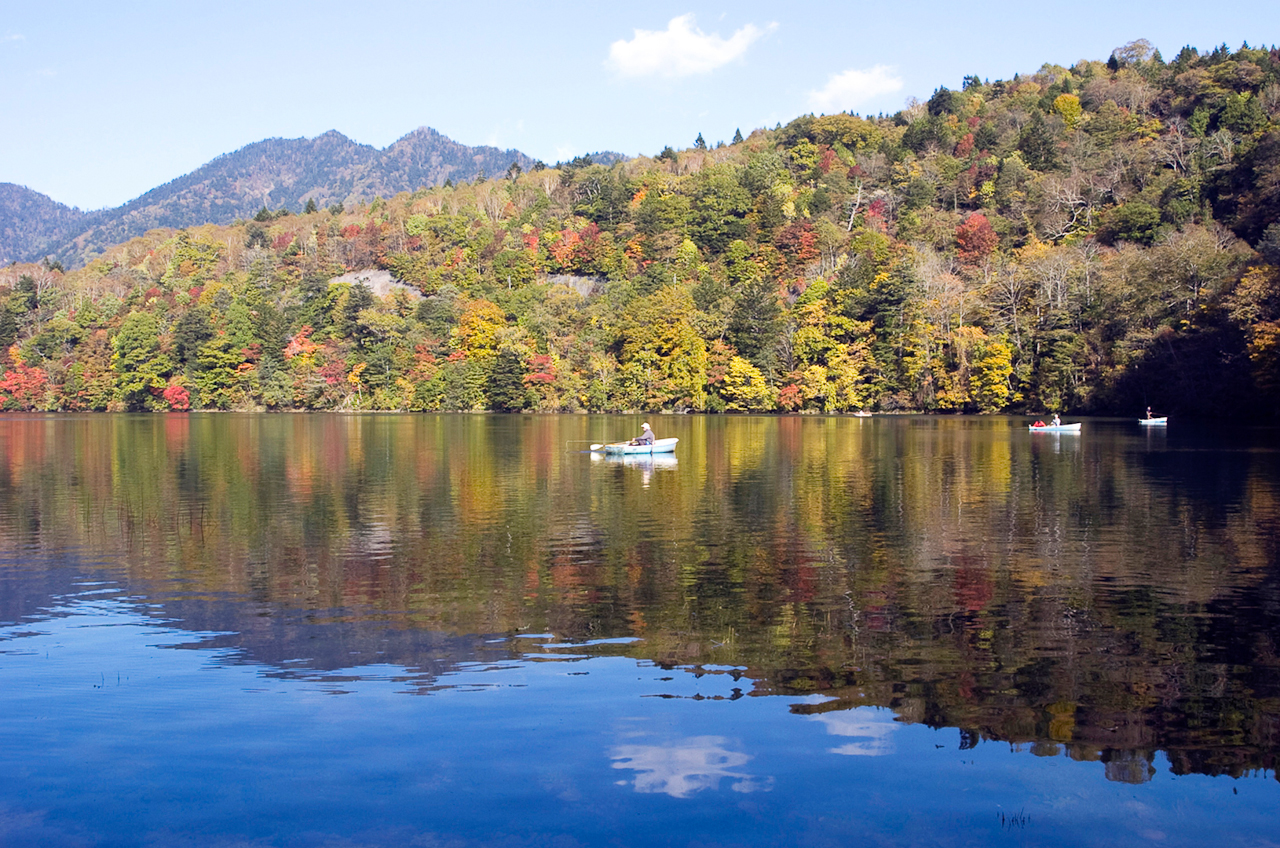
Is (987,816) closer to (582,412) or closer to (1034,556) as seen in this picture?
(1034,556)

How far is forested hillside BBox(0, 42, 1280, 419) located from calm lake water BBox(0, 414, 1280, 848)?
55.5m

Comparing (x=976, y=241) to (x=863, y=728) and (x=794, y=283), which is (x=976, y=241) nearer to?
(x=794, y=283)

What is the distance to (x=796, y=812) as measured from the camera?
26.4ft

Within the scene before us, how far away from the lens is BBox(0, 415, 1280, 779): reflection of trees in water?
35.6ft

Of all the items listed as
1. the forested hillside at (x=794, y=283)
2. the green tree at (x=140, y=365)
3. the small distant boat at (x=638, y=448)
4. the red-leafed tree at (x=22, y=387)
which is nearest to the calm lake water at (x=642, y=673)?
the small distant boat at (x=638, y=448)

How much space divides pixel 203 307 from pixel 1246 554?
397 ft

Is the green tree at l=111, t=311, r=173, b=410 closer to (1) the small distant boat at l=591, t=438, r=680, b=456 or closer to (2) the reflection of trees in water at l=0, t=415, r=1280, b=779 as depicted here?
(2) the reflection of trees in water at l=0, t=415, r=1280, b=779

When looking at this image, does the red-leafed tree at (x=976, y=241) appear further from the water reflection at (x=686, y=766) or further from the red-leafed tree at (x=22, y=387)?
the red-leafed tree at (x=22, y=387)

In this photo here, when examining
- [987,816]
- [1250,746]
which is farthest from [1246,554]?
[987,816]

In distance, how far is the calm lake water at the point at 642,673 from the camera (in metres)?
8.07

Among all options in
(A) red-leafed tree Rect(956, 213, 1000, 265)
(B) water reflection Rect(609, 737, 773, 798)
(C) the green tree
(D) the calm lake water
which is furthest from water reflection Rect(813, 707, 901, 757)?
(C) the green tree

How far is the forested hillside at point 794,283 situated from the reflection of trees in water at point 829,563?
47620mm

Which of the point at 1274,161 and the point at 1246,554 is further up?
the point at 1274,161

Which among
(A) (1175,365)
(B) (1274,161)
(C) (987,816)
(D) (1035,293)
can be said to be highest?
(B) (1274,161)
